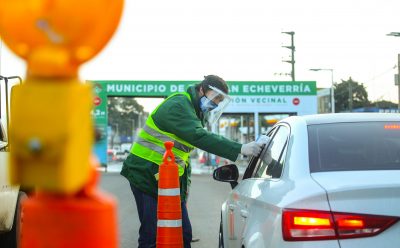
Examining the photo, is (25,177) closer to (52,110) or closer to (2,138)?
(52,110)

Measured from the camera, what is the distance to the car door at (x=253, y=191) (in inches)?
146

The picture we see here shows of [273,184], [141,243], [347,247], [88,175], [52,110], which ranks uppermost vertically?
[52,110]

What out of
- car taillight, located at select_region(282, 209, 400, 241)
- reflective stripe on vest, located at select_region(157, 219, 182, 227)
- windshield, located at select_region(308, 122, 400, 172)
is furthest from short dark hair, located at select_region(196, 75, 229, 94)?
car taillight, located at select_region(282, 209, 400, 241)

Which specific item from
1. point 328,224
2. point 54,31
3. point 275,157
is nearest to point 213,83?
point 275,157

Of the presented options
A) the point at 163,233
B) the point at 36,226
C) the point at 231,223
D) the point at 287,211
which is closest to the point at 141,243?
the point at 163,233

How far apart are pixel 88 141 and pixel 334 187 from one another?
192 cm

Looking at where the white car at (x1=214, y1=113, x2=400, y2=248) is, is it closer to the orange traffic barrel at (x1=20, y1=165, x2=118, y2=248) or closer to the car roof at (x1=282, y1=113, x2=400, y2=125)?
the car roof at (x1=282, y1=113, x2=400, y2=125)

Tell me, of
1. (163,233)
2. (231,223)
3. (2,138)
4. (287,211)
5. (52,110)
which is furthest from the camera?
(2,138)

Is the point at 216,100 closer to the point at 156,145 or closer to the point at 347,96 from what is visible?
the point at 156,145

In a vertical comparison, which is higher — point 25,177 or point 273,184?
point 25,177

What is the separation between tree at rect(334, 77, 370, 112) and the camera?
320ft

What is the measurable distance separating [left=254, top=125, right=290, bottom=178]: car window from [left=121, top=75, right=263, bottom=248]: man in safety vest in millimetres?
710

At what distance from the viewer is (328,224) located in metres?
2.79

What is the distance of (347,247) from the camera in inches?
108
